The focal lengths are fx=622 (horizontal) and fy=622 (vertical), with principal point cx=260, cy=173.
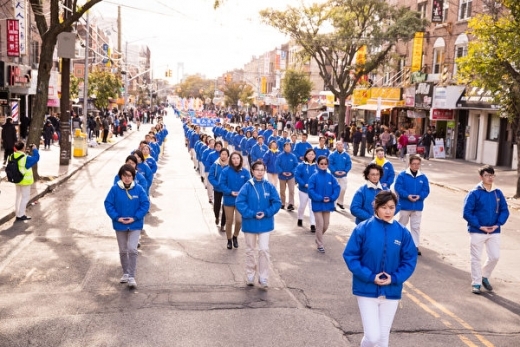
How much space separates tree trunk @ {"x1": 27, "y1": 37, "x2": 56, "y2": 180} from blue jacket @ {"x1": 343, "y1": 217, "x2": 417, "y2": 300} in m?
15.8

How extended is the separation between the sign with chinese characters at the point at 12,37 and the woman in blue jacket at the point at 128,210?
2394 cm

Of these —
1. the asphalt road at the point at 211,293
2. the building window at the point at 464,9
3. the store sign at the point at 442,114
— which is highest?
the building window at the point at 464,9

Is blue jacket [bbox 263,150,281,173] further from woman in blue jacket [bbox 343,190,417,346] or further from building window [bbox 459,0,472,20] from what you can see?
building window [bbox 459,0,472,20]

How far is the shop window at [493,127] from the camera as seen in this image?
31000mm

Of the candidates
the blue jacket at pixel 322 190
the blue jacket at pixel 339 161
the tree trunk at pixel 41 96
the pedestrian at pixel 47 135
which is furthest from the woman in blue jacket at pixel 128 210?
the pedestrian at pixel 47 135

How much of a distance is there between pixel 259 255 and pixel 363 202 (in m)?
1.64

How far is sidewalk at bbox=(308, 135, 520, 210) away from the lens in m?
22.3

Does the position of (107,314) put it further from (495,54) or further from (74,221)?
(495,54)

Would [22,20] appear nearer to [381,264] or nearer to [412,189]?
[412,189]

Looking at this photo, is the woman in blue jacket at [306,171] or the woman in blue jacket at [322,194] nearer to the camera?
the woman in blue jacket at [322,194]

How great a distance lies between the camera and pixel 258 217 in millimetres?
8555

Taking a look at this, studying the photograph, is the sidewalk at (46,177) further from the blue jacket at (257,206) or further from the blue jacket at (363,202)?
the blue jacket at (363,202)

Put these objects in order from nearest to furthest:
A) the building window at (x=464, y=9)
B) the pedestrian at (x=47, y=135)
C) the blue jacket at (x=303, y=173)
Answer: the blue jacket at (x=303, y=173)
the pedestrian at (x=47, y=135)
the building window at (x=464, y=9)

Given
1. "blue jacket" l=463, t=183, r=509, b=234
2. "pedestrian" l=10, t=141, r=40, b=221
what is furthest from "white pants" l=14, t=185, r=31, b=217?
"blue jacket" l=463, t=183, r=509, b=234
